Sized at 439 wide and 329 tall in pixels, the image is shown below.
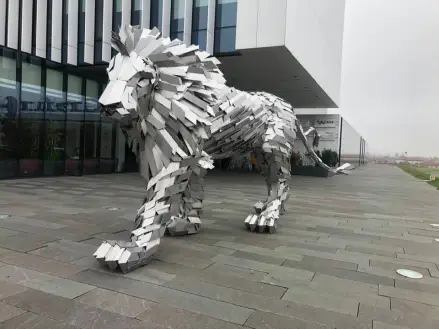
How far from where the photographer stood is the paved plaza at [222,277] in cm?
238

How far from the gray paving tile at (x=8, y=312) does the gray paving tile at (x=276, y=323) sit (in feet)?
4.67

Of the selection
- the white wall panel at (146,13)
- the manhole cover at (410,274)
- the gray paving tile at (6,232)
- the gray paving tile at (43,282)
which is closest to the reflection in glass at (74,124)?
the white wall panel at (146,13)

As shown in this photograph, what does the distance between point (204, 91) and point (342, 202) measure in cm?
618

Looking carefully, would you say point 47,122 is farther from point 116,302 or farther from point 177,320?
point 177,320

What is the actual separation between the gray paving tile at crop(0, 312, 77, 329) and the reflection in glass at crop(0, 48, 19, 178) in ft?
31.0

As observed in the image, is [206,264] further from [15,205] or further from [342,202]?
[342,202]

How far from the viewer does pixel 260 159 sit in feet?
16.8

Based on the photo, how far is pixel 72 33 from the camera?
11.5 metres

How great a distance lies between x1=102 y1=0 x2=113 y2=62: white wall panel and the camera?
36.9ft

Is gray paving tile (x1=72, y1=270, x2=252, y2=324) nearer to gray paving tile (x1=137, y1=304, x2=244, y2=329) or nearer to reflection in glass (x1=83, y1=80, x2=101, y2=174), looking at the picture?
gray paving tile (x1=137, y1=304, x2=244, y2=329)

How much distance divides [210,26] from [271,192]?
6.73 metres

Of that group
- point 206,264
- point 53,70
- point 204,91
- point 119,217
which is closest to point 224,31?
point 53,70

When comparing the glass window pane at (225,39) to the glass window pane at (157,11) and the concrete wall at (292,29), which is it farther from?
the glass window pane at (157,11)

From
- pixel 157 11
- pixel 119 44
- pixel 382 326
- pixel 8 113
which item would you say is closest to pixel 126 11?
pixel 157 11
